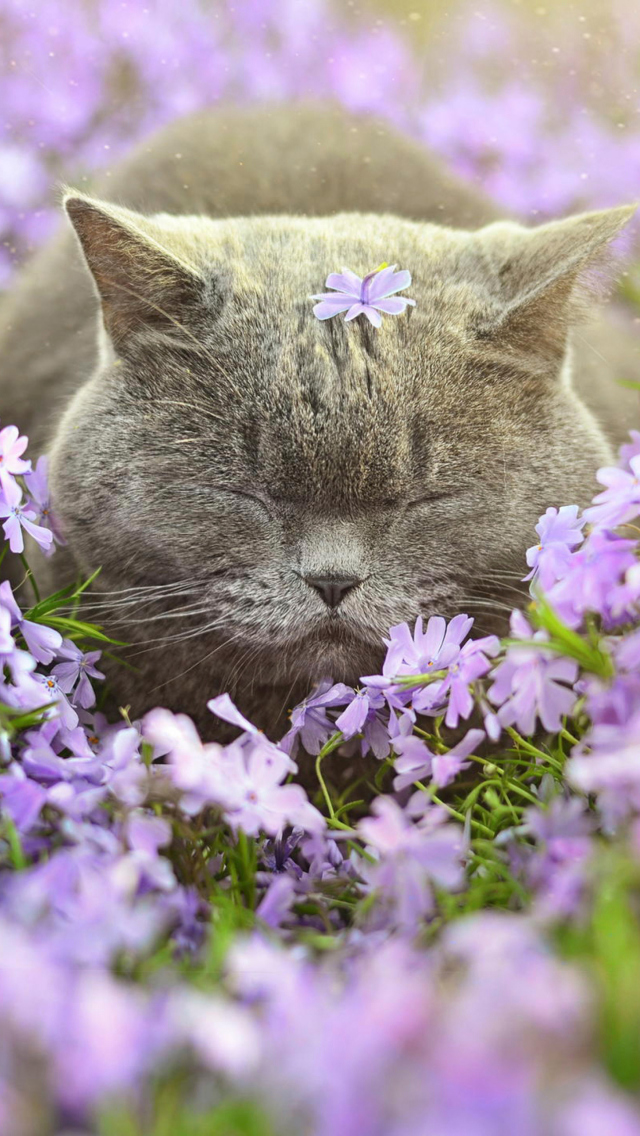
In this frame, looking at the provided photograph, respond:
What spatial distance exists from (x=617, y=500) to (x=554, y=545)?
6cm

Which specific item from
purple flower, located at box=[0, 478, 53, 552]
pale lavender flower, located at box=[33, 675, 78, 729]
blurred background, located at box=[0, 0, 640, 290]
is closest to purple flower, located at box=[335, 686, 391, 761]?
pale lavender flower, located at box=[33, 675, 78, 729]

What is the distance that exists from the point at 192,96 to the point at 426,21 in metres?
0.40

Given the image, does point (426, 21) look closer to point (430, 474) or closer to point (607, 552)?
point (430, 474)

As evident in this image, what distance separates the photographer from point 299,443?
90cm

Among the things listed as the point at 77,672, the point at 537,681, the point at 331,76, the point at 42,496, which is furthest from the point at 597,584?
the point at 331,76

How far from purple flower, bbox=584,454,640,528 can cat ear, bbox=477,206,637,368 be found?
0.90 feet

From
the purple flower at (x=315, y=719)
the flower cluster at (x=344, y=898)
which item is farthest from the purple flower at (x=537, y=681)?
the purple flower at (x=315, y=719)

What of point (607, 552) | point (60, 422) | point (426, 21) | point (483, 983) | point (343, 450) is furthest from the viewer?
point (426, 21)

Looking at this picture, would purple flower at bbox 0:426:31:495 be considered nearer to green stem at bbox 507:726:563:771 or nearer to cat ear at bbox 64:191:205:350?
cat ear at bbox 64:191:205:350

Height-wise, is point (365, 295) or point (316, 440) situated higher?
point (365, 295)

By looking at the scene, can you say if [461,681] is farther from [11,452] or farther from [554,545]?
[11,452]

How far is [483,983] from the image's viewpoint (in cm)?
37

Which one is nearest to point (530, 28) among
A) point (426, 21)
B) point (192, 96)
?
point (426, 21)

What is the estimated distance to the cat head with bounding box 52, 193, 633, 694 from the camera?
91 centimetres
